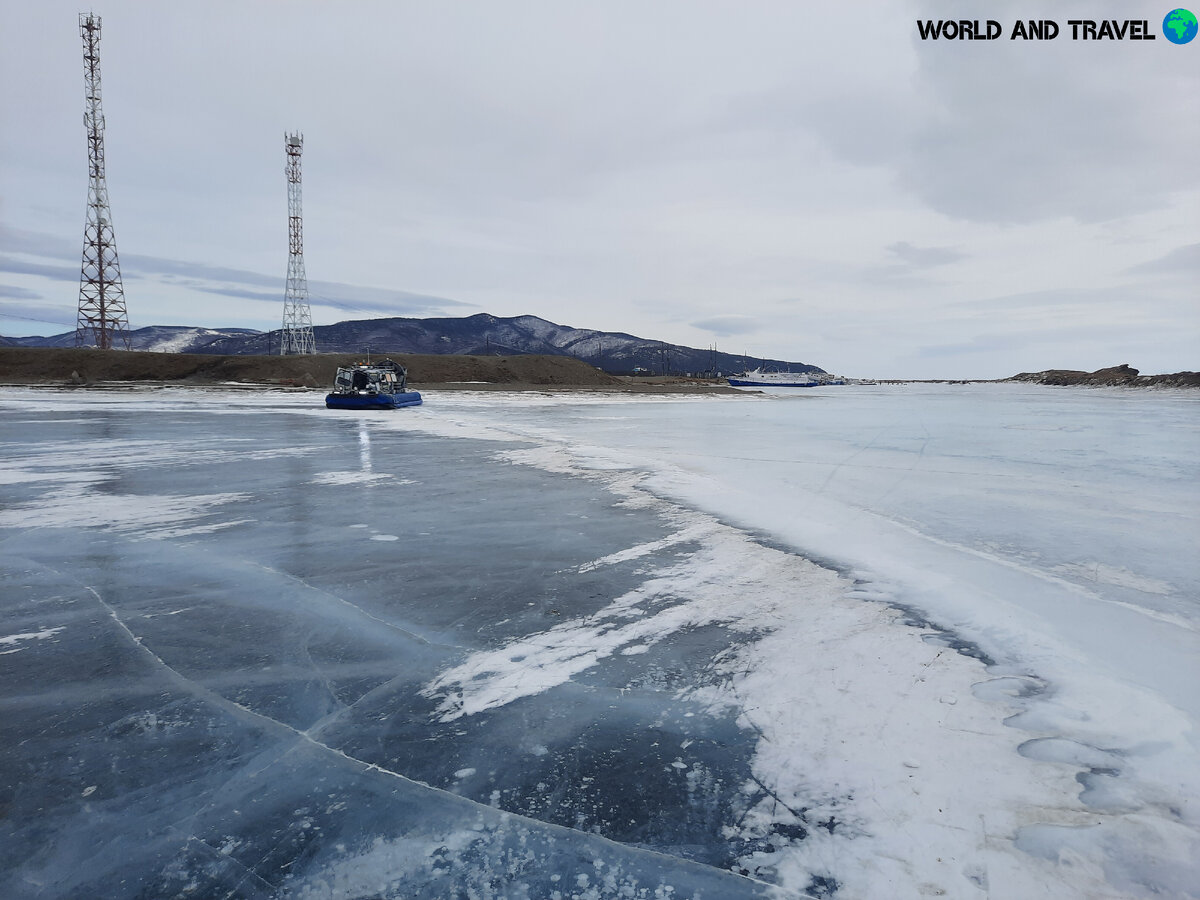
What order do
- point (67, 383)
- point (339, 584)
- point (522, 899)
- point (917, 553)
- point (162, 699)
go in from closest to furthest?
point (522, 899)
point (162, 699)
point (339, 584)
point (917, 553)
point (67, 383)

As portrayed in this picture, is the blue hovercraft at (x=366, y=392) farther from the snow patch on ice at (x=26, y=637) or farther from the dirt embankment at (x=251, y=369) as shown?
the dirt embankment at (x=251, y=369)

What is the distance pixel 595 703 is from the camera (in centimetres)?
303

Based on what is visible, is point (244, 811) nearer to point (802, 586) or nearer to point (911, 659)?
point (911, 659)

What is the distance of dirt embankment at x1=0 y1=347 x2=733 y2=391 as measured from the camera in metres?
58.6

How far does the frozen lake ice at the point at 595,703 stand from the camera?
2.07 meters

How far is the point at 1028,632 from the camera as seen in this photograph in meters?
3.89

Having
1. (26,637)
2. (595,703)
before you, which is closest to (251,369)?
(26,637)

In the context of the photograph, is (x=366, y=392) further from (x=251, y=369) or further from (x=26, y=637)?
(x=251, y=369)

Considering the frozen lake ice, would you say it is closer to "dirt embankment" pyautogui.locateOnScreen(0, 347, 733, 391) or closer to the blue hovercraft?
the blue hovercraft

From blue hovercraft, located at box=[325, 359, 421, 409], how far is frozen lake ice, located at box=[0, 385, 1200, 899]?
21424 millimetres

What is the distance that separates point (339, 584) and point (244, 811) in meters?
2.54

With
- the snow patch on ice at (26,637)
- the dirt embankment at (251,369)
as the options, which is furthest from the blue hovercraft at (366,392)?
the dirt embankment at (251,369)

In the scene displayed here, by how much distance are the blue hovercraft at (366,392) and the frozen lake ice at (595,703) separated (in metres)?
21.4

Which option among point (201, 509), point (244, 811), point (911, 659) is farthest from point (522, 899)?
point (201, 509)
